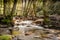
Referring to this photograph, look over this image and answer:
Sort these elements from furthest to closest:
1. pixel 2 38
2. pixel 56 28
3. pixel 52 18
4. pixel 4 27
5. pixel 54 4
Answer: pixel 54 4 < pixel 52 18 < pixel 56 28 < pixel 4 27 < pixel 2 38

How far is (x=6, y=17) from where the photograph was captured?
14.0 m

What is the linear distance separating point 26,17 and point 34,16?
820 millimetres

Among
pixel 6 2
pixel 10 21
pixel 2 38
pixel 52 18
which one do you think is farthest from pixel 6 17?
pixel 2 38

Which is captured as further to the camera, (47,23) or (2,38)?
(47,23)

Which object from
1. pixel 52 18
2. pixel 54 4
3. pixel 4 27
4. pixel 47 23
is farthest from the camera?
pixel 54 4

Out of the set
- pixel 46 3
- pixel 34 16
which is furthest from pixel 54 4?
pixel 34 16

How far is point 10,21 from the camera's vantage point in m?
13.7

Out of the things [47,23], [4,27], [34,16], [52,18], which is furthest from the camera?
[34,16]

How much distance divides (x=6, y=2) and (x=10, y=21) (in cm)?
214

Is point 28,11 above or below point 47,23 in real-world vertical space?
above

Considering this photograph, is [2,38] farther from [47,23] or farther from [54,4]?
[54,4]

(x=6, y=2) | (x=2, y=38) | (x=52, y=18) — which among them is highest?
(x=6, y=2)

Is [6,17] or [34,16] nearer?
[6,17]

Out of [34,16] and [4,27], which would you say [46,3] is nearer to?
[34,16]
